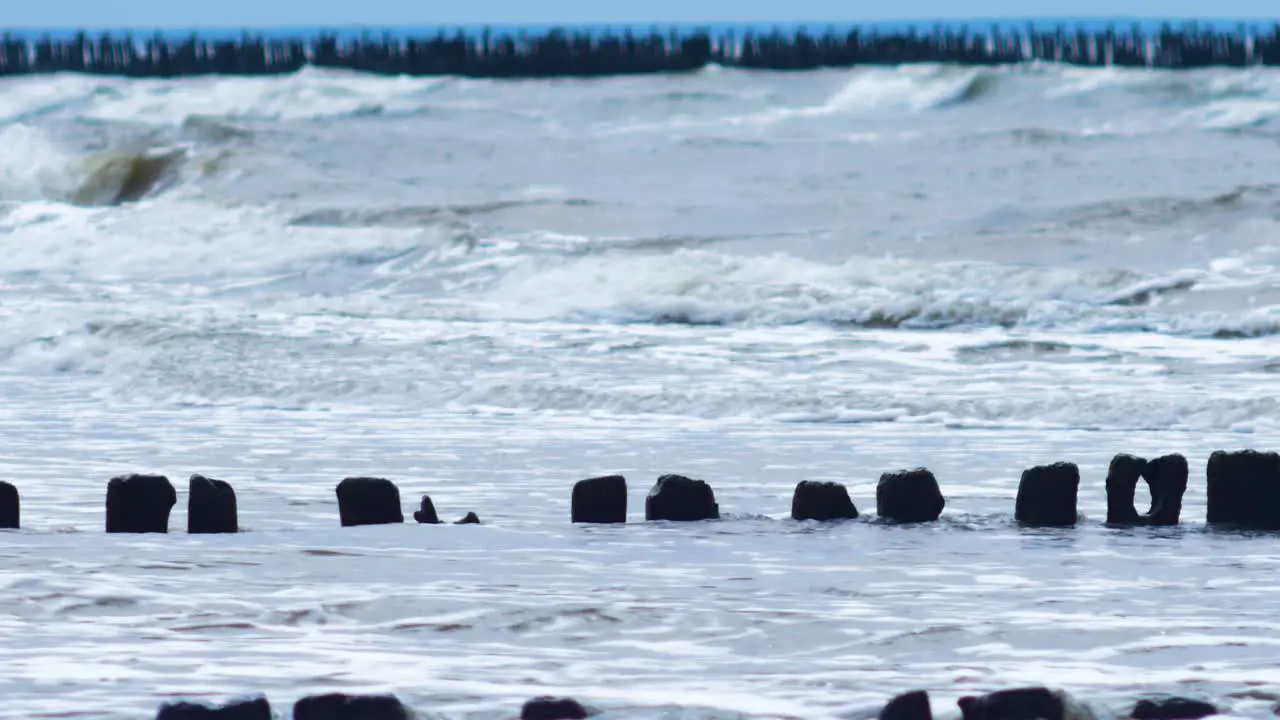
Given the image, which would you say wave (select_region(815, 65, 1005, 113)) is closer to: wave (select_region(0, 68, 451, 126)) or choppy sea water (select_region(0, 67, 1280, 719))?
choppy sea water (select_region(0, 67, 1280, 719))

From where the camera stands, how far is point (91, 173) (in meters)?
26.7

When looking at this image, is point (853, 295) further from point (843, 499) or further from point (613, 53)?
point (613, 53)

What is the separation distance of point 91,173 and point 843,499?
75.7ft

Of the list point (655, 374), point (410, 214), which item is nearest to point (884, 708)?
point (655, 374)

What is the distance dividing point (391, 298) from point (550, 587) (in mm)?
10901

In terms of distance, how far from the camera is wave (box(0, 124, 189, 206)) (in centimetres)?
2570

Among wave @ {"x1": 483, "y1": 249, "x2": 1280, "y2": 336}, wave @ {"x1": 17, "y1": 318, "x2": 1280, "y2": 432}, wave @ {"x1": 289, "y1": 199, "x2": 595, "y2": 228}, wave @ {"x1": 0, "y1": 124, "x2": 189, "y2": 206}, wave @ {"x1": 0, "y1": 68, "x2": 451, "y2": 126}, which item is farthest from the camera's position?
wave @ {"x1": 0, "y1": 68, "x2": 451, "y2": 126}

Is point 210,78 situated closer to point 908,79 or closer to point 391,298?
point 908,79

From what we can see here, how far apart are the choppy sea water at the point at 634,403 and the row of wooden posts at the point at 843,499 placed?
0.09 metres

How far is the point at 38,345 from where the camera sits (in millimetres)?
11312

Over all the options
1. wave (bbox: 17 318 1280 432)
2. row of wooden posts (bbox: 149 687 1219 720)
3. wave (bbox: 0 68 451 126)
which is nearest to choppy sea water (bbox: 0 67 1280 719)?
wave (bbox: 17 318 1280 432)

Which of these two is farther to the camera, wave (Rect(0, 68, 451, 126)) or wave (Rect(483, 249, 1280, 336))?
wave (Rect(0, 68, 451, 126))

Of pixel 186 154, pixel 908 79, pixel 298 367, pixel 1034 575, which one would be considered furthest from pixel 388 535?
pixel 908 79

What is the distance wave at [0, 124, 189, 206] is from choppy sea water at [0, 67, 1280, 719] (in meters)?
0.09
